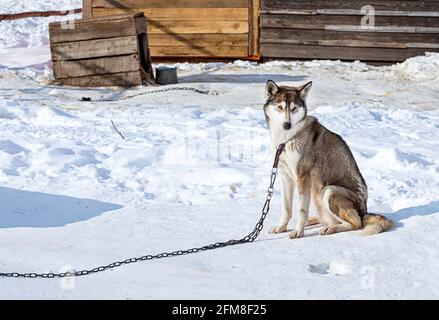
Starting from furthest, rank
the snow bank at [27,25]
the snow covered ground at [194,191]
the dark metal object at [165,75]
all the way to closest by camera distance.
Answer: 1. the snow bank at [27,25]
2. the dark metal object at [165,75]
3. the snow covered ground at [194,191]

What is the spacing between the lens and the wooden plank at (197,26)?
16578mm

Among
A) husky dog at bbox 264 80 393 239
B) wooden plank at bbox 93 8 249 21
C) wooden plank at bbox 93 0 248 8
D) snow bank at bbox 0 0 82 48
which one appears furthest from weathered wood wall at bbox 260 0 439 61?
husky dog at bbox 264 80 393 239

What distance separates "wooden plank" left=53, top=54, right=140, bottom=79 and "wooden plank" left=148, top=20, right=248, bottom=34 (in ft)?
10.5

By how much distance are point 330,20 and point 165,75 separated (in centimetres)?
406

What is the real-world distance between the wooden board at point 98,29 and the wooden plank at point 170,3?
9.30 ft

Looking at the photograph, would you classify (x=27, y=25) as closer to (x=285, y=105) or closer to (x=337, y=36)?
(x=337, y=36)

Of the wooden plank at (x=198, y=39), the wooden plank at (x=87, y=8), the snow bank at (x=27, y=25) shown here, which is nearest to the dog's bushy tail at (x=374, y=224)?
the wooden plank at (x=198, y=39)

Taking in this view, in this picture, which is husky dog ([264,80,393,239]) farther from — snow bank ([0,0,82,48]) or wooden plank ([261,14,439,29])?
snow bank ([0,0,82,48])

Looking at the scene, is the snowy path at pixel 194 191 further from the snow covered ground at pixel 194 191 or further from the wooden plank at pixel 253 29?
the wooden plank at pixel 253 29

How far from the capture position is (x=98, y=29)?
1370cm

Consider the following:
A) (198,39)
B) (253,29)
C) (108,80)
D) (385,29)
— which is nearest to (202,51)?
(198,39)

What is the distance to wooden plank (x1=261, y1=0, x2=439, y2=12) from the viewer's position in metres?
15.9
